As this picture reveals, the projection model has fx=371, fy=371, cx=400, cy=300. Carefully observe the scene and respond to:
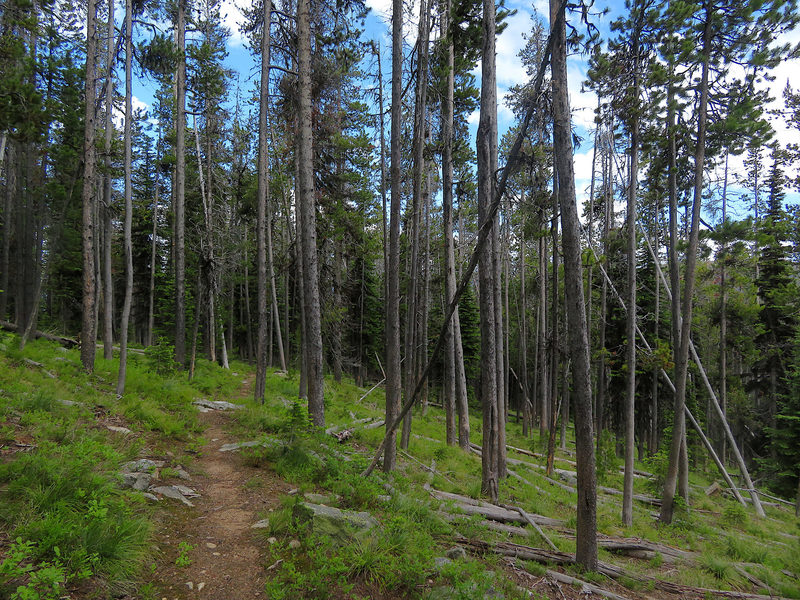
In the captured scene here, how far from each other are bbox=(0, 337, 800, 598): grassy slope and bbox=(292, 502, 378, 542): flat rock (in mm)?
128

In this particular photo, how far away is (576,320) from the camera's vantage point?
5.30 m

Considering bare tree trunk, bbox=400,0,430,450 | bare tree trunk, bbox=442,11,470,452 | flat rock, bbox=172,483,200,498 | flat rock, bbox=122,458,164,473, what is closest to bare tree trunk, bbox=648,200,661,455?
bare tree trunk, bbox=442,11,470,452

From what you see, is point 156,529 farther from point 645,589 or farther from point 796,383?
point 796,383

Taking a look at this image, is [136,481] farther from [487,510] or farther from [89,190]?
[89,190]

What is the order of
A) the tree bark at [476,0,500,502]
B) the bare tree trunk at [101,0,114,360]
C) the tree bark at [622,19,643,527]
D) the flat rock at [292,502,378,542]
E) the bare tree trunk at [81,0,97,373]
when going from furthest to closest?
the tree bark at [622,19,643,527]
the bare tree trunk at [101,0,114,360]
the bare tree trunk at [81,0,97,373]
the tree bark at [476,0,500,502]
the flat rock at [292,502,378,542]

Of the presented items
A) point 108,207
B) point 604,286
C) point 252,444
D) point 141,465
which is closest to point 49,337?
point 108,207

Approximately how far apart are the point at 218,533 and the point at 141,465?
1.79 meters

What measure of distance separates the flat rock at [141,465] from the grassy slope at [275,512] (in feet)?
0.48

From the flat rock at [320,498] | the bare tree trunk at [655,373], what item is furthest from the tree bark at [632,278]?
the flat rock at [320,498]

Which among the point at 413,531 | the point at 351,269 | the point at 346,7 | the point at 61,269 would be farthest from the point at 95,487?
the point at 61,269

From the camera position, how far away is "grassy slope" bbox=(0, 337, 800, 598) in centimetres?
327

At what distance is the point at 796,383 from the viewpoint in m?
15.6

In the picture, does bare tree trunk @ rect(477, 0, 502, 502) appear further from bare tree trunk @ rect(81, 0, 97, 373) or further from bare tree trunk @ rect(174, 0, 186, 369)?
bare tree trunk @ rect(174, 0, 186, 369)

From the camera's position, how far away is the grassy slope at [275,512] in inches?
129
